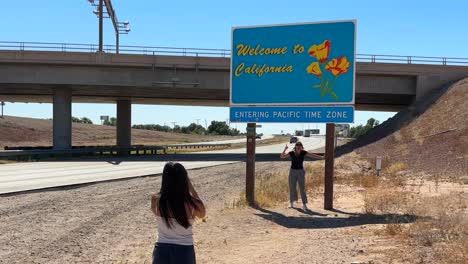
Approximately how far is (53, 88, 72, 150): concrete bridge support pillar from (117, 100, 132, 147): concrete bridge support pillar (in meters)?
11.0

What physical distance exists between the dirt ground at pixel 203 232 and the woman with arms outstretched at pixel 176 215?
11.3ft

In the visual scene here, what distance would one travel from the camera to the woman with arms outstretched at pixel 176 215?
179 inches

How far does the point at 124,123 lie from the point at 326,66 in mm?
43657

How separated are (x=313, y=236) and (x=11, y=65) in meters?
37.6

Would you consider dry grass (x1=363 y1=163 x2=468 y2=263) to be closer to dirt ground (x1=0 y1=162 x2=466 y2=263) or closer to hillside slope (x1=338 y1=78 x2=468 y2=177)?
dirt ground (x1=0 y1=162 x2=466 y2=263)

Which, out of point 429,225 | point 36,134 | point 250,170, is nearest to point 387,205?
point 250,170

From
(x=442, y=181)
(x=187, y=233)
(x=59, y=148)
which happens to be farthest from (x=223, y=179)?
(x=59, y=148)

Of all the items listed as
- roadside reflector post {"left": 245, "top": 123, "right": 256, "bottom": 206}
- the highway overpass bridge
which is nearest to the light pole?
the highway overpass bridge

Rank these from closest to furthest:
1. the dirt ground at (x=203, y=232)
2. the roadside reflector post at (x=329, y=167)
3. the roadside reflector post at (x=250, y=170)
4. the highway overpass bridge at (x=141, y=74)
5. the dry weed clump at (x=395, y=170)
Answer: the dirt ground at (x=203, y=232)
the roadside reflector post at (x=329, y=167)
the roadside reflector post at (x=250, y=170)
the dry weed clump at (x=395, y=170)
the highway overpass bridge at (x=141, y=74)

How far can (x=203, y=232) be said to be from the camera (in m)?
10.4

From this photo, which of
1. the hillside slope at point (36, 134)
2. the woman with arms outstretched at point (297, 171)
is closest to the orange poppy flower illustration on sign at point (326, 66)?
the woman with arms outstretched at point (297, 171)

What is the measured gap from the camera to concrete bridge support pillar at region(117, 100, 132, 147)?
55.7 m

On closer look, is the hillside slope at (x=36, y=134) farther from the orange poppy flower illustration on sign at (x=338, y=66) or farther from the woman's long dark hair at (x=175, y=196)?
the woman's long dark hair at (x=175, y=196)

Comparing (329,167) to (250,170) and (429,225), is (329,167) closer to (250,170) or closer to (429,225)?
(250,170)
